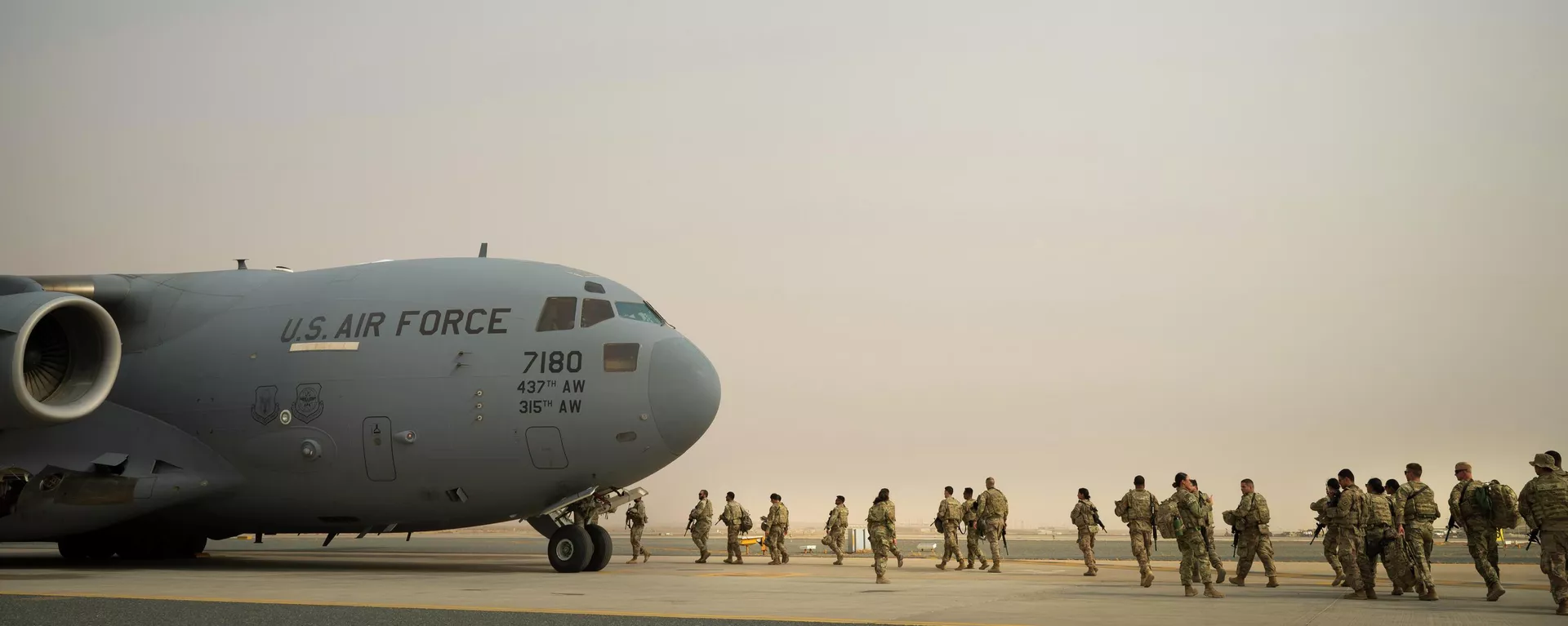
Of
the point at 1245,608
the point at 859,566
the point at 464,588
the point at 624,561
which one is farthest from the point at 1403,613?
the point at 624,561

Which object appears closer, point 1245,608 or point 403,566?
point 1245,608

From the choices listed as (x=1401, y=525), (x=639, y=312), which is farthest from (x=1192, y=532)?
(x=639, y=312)

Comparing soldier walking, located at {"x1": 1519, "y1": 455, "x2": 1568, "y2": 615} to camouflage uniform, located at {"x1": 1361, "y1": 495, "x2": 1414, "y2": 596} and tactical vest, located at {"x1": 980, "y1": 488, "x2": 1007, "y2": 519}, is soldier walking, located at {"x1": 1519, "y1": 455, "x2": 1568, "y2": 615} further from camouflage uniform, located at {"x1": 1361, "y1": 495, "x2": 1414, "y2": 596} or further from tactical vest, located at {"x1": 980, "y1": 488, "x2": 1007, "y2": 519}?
tactical vest, located at {"x1": 980, "y1": 488, "x2": 1007, "y2": 519}

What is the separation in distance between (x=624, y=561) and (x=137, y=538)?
7.86m

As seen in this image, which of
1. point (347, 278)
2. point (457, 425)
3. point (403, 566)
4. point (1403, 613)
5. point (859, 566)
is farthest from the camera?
point (859, 566)

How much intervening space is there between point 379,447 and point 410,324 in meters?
1.70

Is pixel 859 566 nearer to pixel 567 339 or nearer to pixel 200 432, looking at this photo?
pixel 567 339

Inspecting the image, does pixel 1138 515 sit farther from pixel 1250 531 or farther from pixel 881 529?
pixel 881 529

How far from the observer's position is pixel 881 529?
17.4 metres

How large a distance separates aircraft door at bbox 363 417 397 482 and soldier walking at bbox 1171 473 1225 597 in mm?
10067

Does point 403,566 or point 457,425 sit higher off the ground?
point 457,425

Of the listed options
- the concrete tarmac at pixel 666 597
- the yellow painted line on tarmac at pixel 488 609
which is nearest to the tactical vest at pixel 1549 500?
the concrete tarmac at pixel 666 597

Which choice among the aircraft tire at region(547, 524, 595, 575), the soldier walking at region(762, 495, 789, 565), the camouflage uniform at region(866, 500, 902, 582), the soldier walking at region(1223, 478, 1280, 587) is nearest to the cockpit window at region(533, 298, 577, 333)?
the aircraft tire at region(547, 524, 595, 575)

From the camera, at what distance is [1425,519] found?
14438mm
